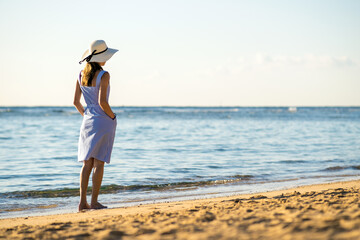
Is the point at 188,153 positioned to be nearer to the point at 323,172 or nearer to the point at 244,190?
the point at 323,172

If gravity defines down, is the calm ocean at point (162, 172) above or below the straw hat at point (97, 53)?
below

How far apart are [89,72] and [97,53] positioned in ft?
0.78

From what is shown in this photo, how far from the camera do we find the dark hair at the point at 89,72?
15.0 feet

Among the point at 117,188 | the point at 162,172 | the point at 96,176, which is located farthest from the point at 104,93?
the point at 162,172

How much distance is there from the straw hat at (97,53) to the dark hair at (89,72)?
6 centimetres

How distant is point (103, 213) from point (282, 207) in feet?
6.26

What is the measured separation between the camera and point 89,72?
458cm

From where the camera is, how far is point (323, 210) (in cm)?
367

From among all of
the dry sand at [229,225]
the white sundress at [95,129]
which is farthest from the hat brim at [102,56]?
the dry sand at [229,225]

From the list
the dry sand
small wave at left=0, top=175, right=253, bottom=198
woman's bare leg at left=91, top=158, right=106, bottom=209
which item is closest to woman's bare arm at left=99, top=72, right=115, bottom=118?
woman's bare leg at left=91, top=158, right=106, bottom=209

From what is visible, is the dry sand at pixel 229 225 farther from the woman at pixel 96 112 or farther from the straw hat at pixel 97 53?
the straw hat at pixel 97 53

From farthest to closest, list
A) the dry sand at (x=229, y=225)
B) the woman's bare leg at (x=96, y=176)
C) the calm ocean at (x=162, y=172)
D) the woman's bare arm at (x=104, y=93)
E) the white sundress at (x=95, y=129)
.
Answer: the calm ocean at (x=162, y=172), the woman's bare leg at (x=96, y=176), the white sundress at (x=95, y=129), the woman's bare arm at (x=104, y=93), the dry sand at (x=229, y=225)

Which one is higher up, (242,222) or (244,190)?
(242,222)

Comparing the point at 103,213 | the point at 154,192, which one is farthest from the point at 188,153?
the point at 103,213
